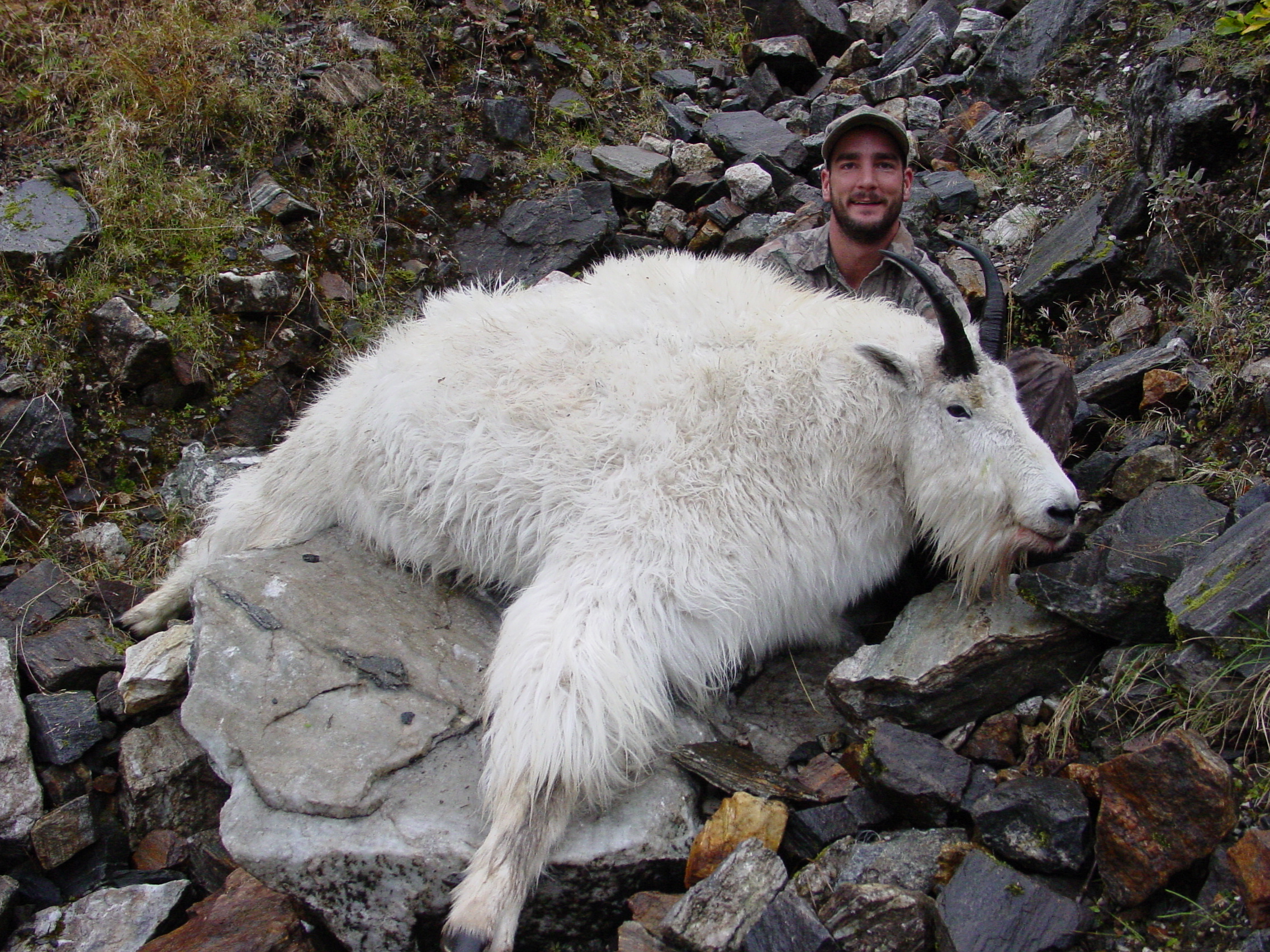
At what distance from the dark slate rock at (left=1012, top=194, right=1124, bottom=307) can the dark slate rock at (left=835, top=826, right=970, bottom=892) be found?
13.0ft

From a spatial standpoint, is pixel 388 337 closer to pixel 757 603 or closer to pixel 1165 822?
pixel 757 603

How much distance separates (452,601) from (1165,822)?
9.50ft

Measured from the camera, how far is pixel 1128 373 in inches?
186

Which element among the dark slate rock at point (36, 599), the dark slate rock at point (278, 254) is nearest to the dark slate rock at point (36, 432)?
the dark slate rock at point (36, 599)

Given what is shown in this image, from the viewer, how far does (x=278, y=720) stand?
3.40 meters

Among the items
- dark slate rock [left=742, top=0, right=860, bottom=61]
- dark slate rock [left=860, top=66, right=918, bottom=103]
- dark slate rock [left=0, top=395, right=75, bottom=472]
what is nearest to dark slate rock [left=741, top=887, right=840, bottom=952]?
dark slate rock [left=0, top=395, right=75, bottom=472]

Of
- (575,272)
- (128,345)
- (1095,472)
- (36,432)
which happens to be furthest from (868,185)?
(36,432)

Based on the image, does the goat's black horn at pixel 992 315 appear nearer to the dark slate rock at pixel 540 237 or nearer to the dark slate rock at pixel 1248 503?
the dark slate rock at pixel 1248 503

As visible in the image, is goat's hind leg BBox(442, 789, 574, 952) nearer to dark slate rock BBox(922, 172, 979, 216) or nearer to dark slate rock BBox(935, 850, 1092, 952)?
dark slate rock BBox(935, 850, 1092, 952)

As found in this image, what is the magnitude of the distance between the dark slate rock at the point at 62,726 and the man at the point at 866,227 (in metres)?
4.39

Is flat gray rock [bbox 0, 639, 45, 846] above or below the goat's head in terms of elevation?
below

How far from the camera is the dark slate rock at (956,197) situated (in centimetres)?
689

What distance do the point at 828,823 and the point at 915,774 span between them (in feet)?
1.14

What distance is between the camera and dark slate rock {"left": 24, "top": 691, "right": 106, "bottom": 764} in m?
3.84
